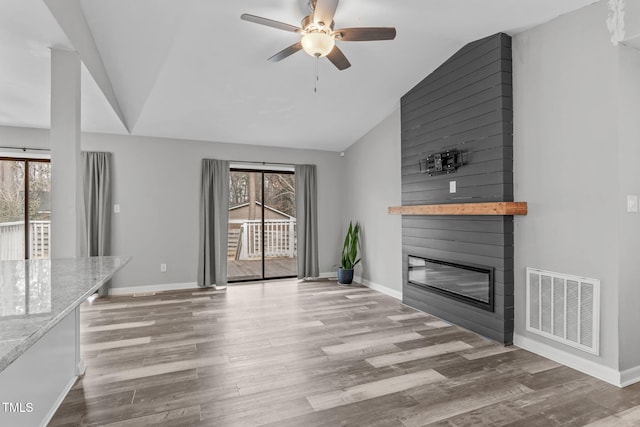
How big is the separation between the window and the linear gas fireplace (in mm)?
4936

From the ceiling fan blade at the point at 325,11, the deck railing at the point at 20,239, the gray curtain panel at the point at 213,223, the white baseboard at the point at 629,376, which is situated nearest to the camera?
the ceiling fan blade at the point at 325,11

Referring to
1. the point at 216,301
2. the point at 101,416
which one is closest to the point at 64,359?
the point at 101,416

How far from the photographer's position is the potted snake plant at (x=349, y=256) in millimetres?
5785

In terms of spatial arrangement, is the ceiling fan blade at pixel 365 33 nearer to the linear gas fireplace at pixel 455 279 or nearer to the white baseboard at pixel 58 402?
the linear gas fireplace at pixel 455 279

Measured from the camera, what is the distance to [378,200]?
5.40m

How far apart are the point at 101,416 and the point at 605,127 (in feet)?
12.7

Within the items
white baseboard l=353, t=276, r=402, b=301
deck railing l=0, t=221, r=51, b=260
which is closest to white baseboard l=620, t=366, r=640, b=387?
white baseboard l=353, t=276, r=402, b=301

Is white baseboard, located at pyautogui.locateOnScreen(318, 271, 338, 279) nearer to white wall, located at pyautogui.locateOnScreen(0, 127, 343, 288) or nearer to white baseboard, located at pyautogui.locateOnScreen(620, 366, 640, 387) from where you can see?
white wall, located at pyautogui.locateOnScreen(0, 127, 343, 288)

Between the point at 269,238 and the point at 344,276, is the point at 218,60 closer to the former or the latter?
the point at 344,276

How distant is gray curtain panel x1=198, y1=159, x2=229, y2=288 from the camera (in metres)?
5.48

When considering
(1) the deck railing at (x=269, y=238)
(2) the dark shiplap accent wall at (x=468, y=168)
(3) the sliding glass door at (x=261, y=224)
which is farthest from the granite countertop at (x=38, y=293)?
(1) the deck railing at (x=269, y=238)

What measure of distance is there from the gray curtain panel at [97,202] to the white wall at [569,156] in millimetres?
5180

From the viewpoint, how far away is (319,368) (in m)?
2.72

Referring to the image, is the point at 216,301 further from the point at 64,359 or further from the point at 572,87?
the point at 572,87
